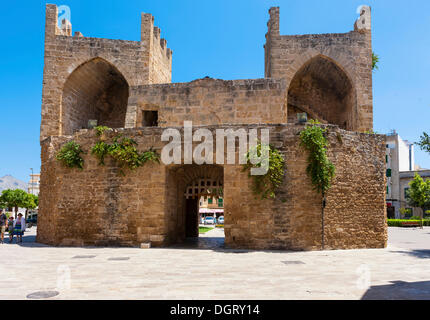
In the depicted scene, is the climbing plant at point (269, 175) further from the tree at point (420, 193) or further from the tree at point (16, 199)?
the tree at point (16, 199)

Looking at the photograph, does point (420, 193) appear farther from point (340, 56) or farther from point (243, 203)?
point (243, 203)

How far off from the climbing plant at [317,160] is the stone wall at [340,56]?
7.18 metres

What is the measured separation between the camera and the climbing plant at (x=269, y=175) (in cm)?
997

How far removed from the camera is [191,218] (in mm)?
15125

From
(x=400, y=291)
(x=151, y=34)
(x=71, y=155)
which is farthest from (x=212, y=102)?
(x=400, y=291)

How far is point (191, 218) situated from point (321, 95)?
9.77 m

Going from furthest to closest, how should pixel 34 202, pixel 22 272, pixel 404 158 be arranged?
1. pixel 404 158
2. pixel 34 202
3. pixel 22 272

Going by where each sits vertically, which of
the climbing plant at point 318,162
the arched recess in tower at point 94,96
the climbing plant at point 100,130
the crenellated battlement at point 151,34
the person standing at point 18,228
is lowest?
the person standing at point 18,228

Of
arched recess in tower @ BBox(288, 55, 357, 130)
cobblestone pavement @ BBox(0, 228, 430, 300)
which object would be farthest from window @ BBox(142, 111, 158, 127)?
arched recess in tower @ BBox(288, 55, 357, 130)

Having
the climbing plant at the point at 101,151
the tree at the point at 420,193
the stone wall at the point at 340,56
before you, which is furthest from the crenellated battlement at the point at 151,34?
the tree at the point at 420,193
